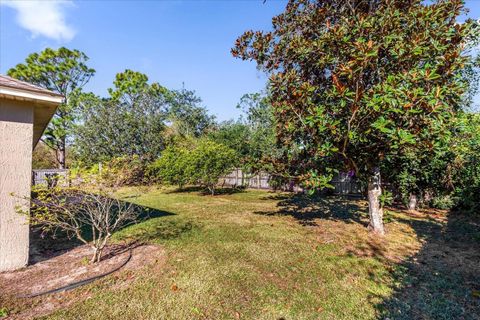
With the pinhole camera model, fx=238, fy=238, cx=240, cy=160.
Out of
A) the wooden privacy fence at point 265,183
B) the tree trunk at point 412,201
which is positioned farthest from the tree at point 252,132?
the tree trunk at point 412,201

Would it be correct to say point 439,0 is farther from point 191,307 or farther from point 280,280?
point 191,307

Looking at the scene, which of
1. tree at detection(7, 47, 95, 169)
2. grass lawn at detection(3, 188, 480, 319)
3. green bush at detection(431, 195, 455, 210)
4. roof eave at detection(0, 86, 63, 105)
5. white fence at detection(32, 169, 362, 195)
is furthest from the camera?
tree at detection(7, 47, 95, 169)

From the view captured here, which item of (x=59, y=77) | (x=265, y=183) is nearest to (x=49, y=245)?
(x=265, y=183)

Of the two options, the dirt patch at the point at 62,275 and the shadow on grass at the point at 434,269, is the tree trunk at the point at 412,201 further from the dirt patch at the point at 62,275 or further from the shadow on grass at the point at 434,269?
the dirt patch at the point at 62,275

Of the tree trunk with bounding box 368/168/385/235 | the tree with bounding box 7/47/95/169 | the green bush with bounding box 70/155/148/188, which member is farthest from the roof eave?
the tree with bounding box 7/47/95/169

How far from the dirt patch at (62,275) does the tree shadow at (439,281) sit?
12.2 feet

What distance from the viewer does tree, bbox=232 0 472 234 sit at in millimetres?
4121

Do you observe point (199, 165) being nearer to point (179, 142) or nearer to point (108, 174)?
point (179, 142)

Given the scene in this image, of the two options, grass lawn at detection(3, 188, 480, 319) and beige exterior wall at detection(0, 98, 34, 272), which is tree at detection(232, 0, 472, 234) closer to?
grass lawn at detection(3, 188, 480, 319)

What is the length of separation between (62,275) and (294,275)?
11.8ft

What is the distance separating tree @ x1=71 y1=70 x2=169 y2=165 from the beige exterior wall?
16.6m

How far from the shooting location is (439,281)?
12.0ft

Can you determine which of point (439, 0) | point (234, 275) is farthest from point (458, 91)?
point (234, 275)

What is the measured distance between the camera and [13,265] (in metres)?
3.78
